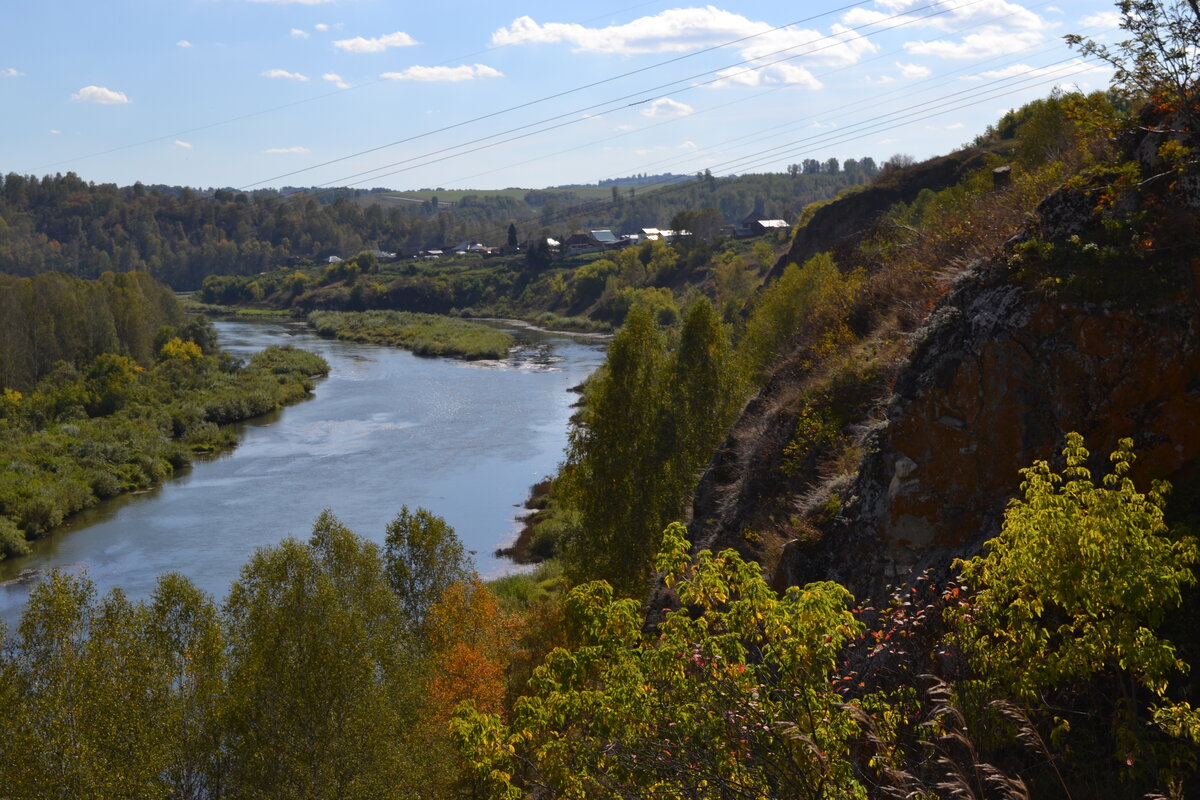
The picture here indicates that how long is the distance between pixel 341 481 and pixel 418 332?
48009 millimetres

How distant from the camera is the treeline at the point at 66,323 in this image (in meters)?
49.5

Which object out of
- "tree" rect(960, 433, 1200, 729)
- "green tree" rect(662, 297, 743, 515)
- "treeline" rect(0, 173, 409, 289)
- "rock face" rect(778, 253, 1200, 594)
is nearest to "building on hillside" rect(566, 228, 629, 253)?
"treeline" rect(0, 173, 409, 289)

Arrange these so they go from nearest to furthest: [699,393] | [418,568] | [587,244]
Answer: [418,568]
[699,393]
[587,244]

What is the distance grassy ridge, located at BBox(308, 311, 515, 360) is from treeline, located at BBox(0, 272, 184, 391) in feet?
65.2

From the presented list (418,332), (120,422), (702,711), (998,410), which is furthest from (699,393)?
(418,332)

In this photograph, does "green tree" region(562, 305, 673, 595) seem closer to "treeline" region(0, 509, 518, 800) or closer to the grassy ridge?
"treeline" region(0, 509, 518, 800)

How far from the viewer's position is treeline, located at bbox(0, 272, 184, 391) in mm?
49500

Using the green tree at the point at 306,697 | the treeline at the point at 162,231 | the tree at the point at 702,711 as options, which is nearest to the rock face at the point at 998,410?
the tree at the point at 702,711

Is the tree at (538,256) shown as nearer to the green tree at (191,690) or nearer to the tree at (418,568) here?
the tree at (418,568)

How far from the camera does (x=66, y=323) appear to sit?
2112 inches

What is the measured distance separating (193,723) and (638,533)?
34.2 ft

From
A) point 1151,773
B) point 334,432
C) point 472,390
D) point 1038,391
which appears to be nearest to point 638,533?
point 1038,391

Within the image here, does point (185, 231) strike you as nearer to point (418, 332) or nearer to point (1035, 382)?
point (418, 332)

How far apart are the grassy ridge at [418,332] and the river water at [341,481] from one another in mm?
11762
